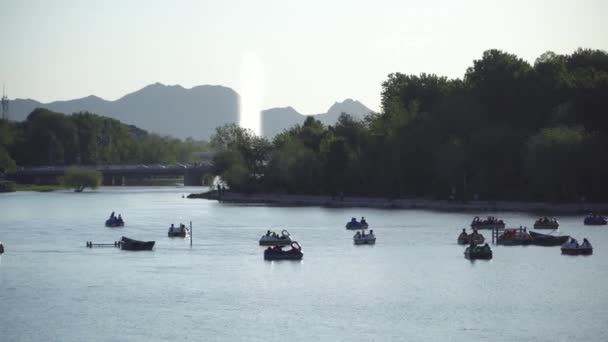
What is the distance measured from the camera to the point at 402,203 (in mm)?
141250

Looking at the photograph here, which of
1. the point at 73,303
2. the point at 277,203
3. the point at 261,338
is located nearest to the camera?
the point at 261,338

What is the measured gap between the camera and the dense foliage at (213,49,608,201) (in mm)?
119062

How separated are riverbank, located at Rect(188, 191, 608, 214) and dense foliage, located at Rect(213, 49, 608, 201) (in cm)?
173

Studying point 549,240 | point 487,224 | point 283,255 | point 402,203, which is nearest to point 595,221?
point 487,224

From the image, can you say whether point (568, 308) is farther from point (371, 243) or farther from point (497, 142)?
point (497, 142)

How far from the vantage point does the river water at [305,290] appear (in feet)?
177

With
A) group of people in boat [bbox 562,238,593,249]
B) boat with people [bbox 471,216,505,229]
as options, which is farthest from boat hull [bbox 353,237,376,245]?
group of people in boat [bbox 562,238,593,249]

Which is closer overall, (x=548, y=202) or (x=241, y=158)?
(x=548, y=202)

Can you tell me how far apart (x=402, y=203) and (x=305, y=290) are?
76656 millimetres

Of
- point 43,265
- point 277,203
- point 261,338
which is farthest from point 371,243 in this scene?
point 277,203

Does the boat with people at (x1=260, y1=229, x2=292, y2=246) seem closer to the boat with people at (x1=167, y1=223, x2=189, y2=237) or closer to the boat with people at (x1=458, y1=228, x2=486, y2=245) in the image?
the boat with people at (x1=167, y1=223, x2=189, y2=237)

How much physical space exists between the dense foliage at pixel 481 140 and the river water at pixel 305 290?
15.8 metres

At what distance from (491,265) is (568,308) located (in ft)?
58.8

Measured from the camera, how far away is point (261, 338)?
52.3 meters
